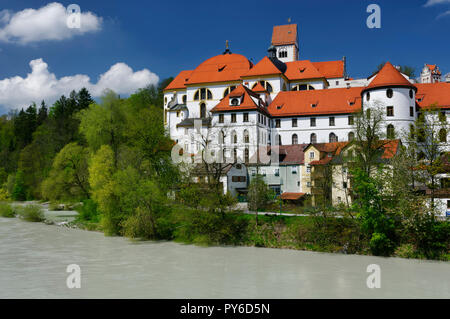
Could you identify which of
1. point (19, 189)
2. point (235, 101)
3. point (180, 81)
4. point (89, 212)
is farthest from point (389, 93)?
point (19, 189)

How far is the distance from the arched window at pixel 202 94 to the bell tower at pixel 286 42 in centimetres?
2554

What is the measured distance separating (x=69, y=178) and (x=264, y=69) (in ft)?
92.6

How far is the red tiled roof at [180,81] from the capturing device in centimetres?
6299

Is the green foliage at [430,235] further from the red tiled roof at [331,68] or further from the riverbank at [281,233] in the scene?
the red tiled roof at [331,68]

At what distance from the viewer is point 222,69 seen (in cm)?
5756

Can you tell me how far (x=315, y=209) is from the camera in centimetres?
2697

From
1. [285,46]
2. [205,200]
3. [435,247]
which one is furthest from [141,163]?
[285,46]

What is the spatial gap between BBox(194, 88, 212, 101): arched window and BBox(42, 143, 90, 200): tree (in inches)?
816

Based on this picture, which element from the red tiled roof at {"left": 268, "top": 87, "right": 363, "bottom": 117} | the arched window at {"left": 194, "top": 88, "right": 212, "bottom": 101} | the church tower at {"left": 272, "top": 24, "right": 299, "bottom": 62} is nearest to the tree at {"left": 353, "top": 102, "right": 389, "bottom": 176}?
the red tiled roof at {"left": 268, "top": 87, "right": 363, "bottom": 117}

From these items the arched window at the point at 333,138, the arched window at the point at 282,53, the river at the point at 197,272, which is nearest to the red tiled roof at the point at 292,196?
the river at the point at 197,272

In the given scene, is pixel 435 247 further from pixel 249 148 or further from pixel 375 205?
pixel 249 148

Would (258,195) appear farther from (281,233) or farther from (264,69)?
(264,69)

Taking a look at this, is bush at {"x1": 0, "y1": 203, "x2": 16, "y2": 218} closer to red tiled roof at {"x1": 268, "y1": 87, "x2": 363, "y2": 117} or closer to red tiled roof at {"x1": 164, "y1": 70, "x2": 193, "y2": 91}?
red tiled roof at {"x1": 164, "y1": 70, "x2": 193, "y2": 91}

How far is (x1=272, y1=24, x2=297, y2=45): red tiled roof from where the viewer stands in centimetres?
7556
